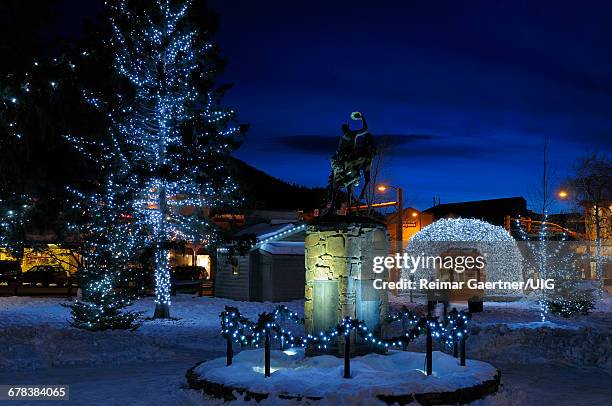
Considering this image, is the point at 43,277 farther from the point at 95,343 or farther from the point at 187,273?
the point at 95,343

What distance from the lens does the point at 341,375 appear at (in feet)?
32.0

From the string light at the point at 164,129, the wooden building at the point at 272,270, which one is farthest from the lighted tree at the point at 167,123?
the wooden building at the point at 272,270

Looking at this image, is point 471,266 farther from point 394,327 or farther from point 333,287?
point 333,287

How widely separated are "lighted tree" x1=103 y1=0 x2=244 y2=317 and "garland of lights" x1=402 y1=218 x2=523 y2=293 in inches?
424

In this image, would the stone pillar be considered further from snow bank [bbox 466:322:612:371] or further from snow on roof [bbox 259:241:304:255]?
snow on roof [bbox 259:241:304:255]

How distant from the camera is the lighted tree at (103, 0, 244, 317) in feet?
75.6

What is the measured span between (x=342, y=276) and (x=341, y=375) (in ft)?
7.07

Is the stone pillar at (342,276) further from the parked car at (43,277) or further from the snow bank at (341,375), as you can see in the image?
the parked car at (43,277)

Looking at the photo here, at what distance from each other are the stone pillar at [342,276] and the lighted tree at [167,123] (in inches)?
481

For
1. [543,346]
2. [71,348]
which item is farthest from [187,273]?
[543,346]

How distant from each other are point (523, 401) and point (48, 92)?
43.7ft

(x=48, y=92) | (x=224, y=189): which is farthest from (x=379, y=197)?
(x=48, y=92)

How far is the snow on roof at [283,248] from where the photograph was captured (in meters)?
30.0

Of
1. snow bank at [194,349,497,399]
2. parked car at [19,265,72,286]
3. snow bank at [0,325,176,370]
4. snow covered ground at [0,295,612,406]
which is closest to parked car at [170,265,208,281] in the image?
parked car at [19,265,72,286]
